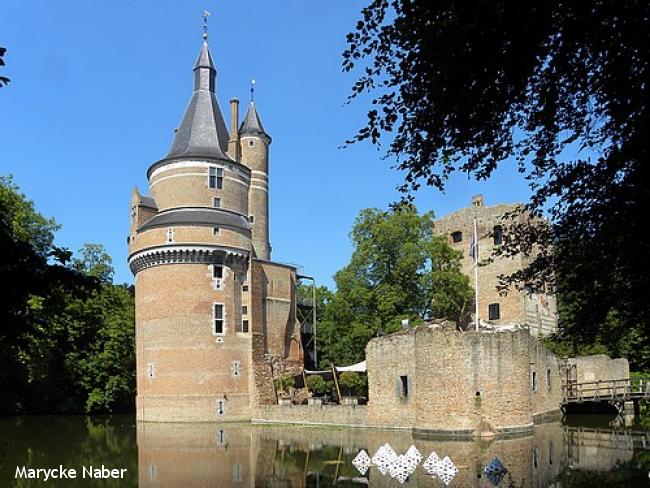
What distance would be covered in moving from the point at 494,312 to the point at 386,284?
28.9 feet

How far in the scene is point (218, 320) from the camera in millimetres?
33000

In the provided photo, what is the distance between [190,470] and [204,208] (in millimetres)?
19800

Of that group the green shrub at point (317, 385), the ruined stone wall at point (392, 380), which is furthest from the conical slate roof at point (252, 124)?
the ruined stone wall at point (392, 380)

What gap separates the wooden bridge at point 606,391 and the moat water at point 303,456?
1377 millimetres

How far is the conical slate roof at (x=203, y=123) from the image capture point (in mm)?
36656

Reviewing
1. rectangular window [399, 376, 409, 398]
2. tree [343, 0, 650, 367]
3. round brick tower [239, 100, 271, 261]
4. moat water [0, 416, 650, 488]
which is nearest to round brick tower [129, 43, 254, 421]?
moat water [0, 416, 650, 488]

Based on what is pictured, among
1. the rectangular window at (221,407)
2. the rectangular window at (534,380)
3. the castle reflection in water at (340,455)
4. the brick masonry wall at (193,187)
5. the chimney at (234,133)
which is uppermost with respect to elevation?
the chimney at (234,133)

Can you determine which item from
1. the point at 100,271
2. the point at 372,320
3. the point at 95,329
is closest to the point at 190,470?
the point at 372,320

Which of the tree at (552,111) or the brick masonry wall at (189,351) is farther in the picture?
the brick masonry wall at (189,351)

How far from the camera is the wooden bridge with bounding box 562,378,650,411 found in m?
30.5

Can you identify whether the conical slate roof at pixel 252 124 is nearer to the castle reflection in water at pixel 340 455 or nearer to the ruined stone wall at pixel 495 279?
the ruined stone wall at pixel 495 279

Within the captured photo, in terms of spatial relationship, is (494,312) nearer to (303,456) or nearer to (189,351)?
(189,351)

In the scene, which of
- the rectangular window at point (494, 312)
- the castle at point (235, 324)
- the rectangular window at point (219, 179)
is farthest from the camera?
the rectangular window at point (494, 312)

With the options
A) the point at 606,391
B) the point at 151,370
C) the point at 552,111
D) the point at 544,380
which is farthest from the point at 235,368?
the point at 552,111
